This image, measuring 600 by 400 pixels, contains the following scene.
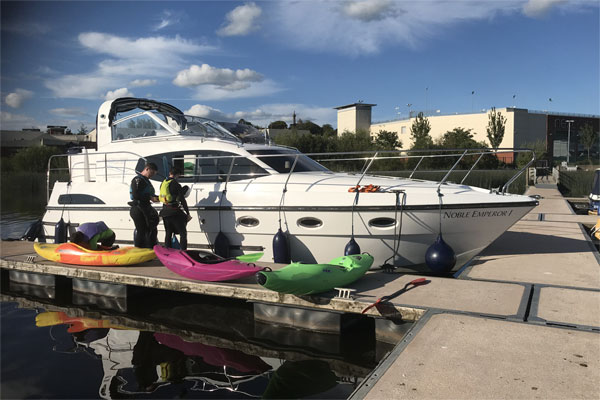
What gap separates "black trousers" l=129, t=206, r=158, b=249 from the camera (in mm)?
8281

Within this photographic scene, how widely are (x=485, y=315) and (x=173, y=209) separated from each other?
16.5 ft

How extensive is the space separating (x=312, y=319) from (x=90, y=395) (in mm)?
2622

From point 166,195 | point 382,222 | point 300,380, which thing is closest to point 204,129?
point 166,195

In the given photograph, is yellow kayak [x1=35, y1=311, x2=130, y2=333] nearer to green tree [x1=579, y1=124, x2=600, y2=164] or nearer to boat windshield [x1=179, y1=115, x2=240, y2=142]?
boat windshield [x1=179, y1=115, x2=240, y2=142]

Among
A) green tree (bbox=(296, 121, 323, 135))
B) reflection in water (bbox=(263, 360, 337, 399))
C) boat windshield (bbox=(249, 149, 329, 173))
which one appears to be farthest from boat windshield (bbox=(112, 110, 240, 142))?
green tree (bbox=(296, 121, 323, 135))

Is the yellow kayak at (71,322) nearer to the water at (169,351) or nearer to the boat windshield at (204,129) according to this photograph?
the water at (169,351)

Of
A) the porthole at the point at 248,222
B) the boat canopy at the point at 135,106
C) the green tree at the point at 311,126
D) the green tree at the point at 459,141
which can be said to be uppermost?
the green tree at the point at 311,126

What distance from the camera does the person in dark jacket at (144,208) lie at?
26.7ft

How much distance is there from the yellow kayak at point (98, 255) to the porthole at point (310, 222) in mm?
2476

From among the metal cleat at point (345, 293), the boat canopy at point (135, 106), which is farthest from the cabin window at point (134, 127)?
the metal cleat at point (345, 293)

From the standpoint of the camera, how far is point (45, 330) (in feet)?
23.5

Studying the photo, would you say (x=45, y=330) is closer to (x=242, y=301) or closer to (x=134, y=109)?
(x=242, y=301)

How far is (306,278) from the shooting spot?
5.80m

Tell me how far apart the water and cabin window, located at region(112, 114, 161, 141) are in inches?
136
